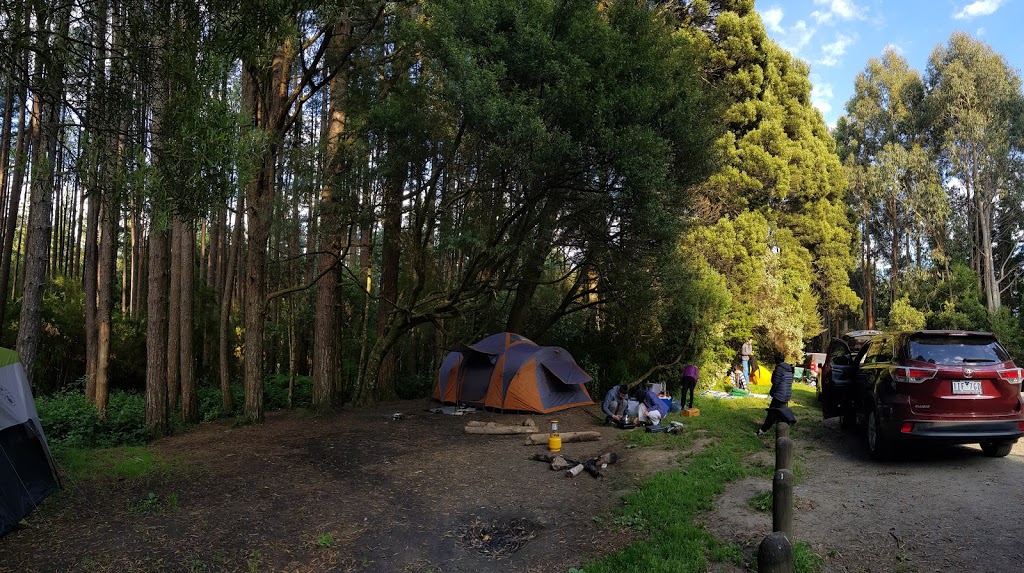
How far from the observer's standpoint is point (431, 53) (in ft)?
36.3

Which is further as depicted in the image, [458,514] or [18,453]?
[458,514]

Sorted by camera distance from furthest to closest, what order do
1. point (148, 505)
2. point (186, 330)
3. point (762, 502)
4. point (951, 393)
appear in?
point (186, 330)
point (951, 393)
point (148, 505)
point (762, 502)

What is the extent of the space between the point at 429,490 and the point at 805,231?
20.9 m

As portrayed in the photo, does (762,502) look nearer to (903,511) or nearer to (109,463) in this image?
(903,511)

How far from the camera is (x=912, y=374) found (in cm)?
665

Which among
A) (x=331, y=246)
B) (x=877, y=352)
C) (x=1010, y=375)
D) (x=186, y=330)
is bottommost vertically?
(x=1010, y=375)

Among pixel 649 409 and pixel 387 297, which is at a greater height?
pixel 387 297

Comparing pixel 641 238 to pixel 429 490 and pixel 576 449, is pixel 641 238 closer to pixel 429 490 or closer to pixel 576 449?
pixel 576 449

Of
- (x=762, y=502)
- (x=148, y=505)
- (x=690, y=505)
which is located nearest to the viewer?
(x=762, y=502)

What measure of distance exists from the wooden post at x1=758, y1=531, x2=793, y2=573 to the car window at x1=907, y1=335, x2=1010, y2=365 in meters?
4.65

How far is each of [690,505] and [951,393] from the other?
3.22m

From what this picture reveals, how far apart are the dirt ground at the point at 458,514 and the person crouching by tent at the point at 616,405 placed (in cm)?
231

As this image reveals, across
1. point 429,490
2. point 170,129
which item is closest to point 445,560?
point 429,490

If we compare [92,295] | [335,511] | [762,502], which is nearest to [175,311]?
[92,295]
